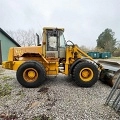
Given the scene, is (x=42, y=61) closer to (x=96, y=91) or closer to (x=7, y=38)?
(x=96, y=91)

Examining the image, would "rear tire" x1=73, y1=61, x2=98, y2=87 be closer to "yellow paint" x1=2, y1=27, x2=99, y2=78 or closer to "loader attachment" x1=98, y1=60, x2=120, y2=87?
"yellow paint" x1=2, y1=27, x2=99, y2=78

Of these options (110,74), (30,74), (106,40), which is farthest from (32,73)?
(106,40)

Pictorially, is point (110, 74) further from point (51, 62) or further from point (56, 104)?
point (56, 104)

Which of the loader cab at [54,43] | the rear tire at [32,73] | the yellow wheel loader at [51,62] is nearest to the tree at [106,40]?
the yellow wheel loader at [51,62]

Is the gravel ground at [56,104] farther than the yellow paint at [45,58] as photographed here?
No

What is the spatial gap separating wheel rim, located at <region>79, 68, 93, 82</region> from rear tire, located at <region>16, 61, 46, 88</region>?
1.52 m

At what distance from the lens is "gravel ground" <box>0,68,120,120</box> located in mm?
4089

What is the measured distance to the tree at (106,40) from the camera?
45.3 m

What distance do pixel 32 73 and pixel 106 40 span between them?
4396cm

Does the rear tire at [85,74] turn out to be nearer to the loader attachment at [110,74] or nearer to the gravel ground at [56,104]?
the gravel ground at [56,104]

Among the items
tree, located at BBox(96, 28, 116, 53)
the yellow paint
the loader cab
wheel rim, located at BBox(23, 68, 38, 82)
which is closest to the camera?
wheel rim, located at BBox(23, 68, 38, 82)

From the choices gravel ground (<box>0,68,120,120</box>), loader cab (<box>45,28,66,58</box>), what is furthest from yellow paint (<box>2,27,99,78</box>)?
gravel ground (<box>0,68,120,120</box>)

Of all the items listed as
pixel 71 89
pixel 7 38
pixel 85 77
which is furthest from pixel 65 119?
pixel 7 38

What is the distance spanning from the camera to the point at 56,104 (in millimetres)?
4879
